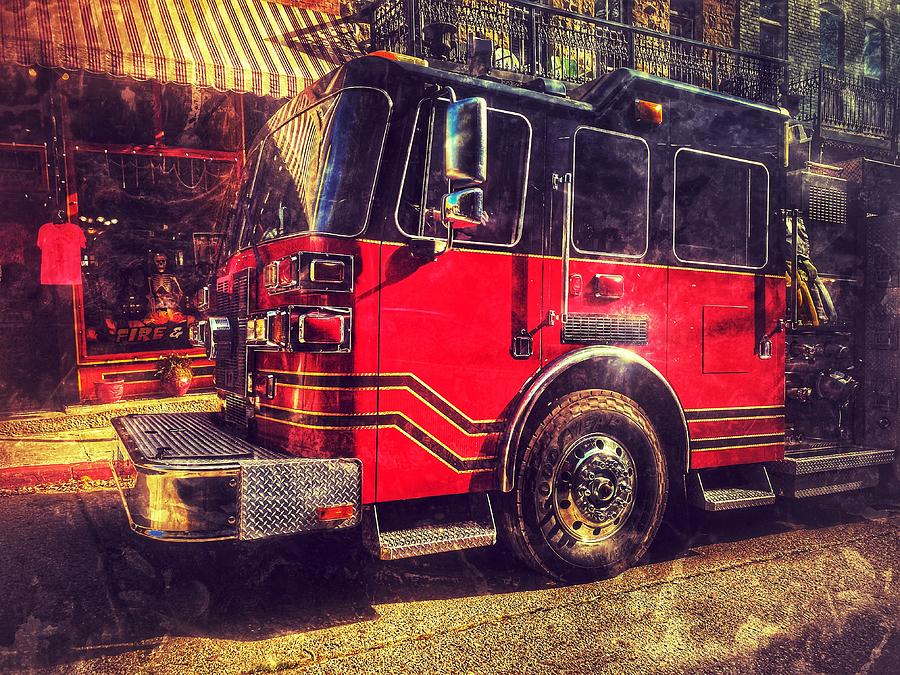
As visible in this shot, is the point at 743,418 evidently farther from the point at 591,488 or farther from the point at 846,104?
the point at 846,104

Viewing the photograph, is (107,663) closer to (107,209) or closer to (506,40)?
(107,209)

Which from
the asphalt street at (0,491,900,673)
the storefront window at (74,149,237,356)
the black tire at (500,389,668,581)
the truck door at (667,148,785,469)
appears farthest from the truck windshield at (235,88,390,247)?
the storefront window at (74,149,237,356)

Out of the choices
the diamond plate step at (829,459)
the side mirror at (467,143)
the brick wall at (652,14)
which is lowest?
the diamond plate step at (829,459)

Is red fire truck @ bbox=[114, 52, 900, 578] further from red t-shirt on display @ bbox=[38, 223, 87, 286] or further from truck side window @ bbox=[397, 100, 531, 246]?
red t-shirt on display @ bbox=[38, 223, 87, 286]

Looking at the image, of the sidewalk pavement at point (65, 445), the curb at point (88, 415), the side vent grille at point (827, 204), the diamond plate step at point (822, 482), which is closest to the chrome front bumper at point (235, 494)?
the sidewalk pavement at point (65, 445)

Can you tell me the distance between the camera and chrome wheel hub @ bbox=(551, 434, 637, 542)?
3.80 metres

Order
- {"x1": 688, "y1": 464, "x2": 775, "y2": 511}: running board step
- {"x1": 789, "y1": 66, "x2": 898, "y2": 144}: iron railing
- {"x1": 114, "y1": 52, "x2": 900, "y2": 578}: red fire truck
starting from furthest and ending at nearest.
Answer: {"x1": 789, "y1": 66, "x2": 898, "y2": 144}: iron railing → {"x1": 688, "y1": 464, "x2": 775, "y2": 511}: running board step → {"x1": 114, "y1": 52, "x2": 900, "y2": 578}: red fire truck

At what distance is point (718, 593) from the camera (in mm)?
3723

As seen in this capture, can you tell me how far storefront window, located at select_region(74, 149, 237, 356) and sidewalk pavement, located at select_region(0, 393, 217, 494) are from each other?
2.78 feet

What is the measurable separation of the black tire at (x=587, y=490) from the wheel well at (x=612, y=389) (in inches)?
3.0

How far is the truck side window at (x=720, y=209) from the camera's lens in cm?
439

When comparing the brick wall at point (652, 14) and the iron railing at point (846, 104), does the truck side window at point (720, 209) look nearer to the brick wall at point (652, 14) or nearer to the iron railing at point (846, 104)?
the brick wall at point (652, 14)

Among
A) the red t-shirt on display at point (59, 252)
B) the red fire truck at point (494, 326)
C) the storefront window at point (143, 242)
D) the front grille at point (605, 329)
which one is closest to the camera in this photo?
the red fire truck at point (494, 326)

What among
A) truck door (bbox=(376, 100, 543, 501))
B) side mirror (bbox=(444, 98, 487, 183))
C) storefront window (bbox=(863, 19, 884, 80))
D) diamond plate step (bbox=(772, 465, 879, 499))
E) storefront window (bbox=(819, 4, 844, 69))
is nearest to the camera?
side mirror (bbox=(444, 98, 487, 183))
